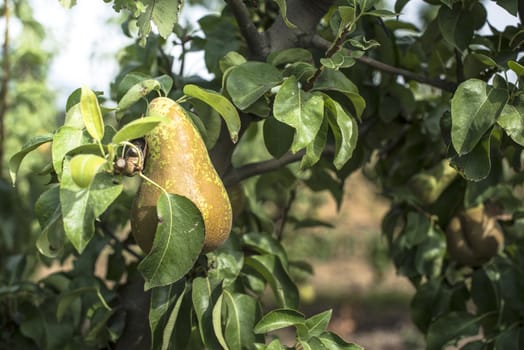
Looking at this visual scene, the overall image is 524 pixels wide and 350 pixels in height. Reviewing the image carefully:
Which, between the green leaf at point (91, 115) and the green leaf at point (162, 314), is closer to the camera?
the green leaf at point (91, 115)

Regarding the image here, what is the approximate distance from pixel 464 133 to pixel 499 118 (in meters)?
0.05

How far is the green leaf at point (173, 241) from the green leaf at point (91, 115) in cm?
10

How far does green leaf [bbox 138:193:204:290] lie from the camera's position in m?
0.86

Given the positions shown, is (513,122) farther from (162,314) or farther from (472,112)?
→ (162,314)

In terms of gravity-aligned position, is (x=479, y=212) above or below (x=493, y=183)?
below

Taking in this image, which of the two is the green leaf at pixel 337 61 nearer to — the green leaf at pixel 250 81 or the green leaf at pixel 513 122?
the green leaf at pixel 250 81

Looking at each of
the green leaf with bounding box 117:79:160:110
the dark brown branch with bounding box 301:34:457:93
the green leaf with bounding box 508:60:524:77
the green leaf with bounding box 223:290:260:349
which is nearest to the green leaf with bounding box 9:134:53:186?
the green leaf with bounding box 117:79:160:110

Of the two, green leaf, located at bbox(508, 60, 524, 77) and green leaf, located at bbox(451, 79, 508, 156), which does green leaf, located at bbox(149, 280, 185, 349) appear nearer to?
green leaf, located at bbox(451, 79, 508, 156)

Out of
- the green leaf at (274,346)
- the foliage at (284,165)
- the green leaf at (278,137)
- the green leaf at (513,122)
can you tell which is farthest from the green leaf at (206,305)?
the green leaf at (513,122)

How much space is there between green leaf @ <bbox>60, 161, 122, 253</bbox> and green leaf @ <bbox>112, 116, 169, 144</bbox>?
51 millimetres

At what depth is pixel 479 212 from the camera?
1.53 metres

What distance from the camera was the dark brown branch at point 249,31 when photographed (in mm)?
1107

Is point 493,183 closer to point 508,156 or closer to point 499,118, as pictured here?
point 508,156

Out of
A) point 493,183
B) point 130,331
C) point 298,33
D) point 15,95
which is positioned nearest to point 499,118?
point 298,33
